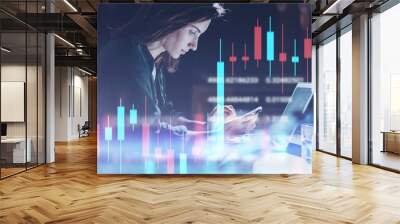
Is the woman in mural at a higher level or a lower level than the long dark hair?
lower

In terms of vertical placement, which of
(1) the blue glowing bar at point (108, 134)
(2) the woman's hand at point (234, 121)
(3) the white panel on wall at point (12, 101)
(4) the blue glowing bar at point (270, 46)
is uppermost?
(4) the blue glowing bar at point (270, 46)

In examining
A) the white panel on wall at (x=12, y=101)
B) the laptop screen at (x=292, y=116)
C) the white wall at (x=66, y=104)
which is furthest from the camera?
the white wall at (x=66, y=104)

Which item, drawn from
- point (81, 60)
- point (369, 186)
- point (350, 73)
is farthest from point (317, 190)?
point (81, 60)

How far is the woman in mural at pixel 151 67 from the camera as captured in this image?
6.73 meters

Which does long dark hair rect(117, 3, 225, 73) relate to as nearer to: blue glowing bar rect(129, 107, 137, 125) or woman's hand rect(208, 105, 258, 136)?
blue glowing bar rect(129, 107, 137, 125)

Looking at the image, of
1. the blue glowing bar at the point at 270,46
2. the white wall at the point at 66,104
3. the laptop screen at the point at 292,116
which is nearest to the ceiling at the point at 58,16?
the blue glowing bar at the point at 270,46

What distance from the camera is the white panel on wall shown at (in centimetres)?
718

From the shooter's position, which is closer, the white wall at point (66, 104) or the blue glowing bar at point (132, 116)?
the blue glowing bar at point (132, 116)

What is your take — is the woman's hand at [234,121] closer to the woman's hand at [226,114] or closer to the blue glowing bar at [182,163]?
the woman's hand at [226,114]

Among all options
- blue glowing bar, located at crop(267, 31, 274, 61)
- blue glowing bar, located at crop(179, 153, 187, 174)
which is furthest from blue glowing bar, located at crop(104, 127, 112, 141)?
blue glowing bar, located at crop(267, 31, 274, 61)

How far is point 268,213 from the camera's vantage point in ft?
14.0

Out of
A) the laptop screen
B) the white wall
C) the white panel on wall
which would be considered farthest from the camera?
the white wall

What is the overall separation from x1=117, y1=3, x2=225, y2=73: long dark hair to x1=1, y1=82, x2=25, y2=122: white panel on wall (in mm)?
2741

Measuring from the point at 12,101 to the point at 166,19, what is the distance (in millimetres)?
3645
